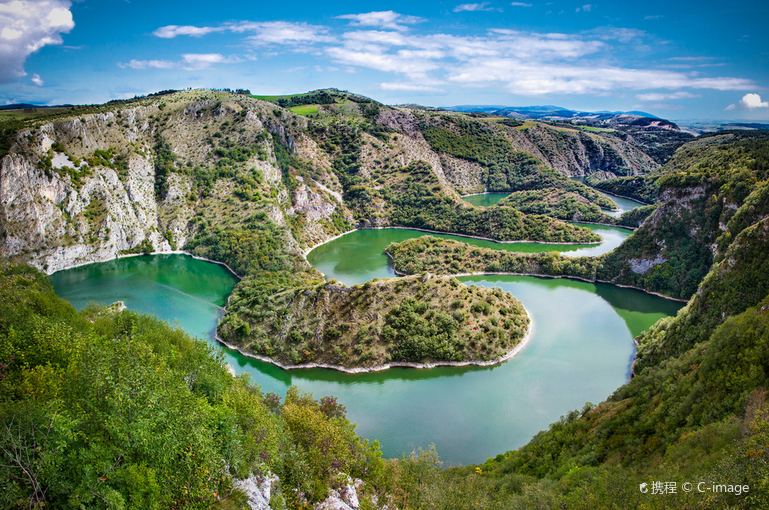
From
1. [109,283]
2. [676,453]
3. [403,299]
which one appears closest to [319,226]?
[109,283]

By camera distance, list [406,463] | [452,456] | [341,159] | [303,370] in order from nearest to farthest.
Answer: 1. [406,463]
2. [452,456]
3. [303,370]
4. [341,159]

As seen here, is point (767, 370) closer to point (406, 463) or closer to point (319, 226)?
point (406, 463)

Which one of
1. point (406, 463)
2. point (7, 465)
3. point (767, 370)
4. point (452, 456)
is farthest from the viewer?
point (452, 456)

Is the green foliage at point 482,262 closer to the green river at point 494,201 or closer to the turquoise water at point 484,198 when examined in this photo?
the green river at point 494,201

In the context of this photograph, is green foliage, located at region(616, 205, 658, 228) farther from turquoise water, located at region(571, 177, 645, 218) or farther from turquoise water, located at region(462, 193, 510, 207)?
turquoise water, located at region(462, 193, 510, 207)

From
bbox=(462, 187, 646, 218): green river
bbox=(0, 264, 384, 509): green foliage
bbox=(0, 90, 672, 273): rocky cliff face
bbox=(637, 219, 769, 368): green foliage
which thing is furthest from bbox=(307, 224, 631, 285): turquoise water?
bbox=(0, 264, 384, 509): green foliage

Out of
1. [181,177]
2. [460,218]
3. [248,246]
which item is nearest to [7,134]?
[181,177]

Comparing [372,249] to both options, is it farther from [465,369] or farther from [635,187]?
[635,187]
